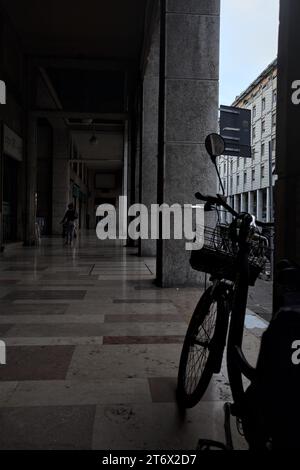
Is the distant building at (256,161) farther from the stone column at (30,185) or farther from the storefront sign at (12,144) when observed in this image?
the storefront sign at (12,144)

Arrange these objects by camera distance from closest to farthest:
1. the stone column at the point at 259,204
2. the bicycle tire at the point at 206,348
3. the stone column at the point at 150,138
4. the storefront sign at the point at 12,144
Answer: the bicycle tire at the point at 206,348
the stone column at the point at 150,138
the storefront sign at the point at 12,144
the stone column at the point at 259,204

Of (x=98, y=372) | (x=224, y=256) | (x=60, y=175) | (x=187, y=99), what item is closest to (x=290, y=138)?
(x=224, y=256)

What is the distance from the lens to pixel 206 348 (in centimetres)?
289

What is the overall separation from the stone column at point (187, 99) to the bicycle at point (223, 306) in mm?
4981

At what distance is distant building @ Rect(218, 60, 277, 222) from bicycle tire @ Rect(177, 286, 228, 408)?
54.7 ft

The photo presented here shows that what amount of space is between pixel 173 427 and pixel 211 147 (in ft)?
5.31

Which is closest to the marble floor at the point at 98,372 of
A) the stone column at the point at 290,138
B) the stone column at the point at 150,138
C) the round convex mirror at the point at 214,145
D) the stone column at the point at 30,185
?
the stone column at the point at 290,138

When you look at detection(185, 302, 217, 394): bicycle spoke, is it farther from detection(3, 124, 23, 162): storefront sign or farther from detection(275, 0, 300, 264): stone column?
detection(3, 124, 23, 162): storefront sign

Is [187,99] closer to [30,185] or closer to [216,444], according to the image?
[216,444]

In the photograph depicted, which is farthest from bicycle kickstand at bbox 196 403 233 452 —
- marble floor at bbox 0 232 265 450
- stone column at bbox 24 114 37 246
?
stone column at bbox 24 114 37 246

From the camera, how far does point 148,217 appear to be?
14.0 m

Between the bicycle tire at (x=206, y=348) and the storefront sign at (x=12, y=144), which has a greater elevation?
the storefront sign at (x=12, y=144)

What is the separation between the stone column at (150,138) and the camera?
13.4m
